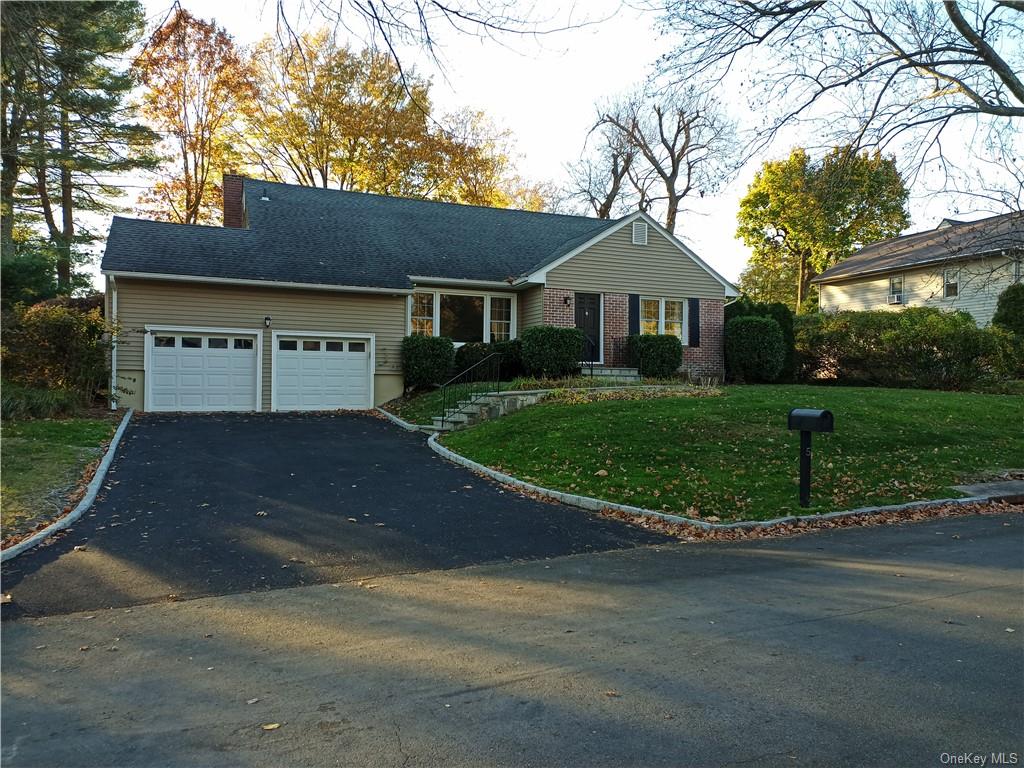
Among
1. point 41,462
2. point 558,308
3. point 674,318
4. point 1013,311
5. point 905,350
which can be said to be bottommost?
point 41,462

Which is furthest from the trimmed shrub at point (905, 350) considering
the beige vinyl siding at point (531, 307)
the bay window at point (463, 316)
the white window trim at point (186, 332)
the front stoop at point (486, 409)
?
the white window trim at point (186, 332)

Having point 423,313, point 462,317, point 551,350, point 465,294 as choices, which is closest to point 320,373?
point 423,313

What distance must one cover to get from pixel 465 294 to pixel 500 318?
1.35m

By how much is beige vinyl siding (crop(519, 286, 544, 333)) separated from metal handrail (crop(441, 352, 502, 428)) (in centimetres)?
203

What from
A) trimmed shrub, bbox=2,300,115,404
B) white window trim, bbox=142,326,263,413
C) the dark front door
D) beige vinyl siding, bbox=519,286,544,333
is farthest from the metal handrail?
trimmed shrub, bbox=2,300,115,404

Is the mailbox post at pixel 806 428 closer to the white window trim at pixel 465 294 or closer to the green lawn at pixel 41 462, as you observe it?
the green lawn at pixel 41 462

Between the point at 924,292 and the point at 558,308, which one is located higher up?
the point at 924,292

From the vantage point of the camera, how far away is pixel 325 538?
273 inches

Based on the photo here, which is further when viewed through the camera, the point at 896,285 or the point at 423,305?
the point at 896,285

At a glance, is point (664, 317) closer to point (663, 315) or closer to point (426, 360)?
point (663, 315)

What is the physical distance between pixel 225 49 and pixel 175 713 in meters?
29.9

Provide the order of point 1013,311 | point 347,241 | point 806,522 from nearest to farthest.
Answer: point 806,522 → point 347,241 → point 1013,311

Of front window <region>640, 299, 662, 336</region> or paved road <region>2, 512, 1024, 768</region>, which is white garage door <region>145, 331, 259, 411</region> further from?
paved road <region>2, 512, 1024, 768</region>

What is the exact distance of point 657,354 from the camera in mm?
19906
